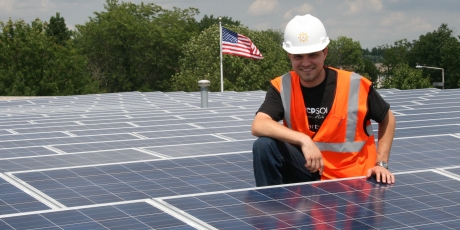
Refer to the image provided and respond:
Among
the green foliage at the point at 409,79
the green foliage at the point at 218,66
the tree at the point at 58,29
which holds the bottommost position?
the green foliage at the point at 409,79

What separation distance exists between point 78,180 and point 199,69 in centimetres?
7085

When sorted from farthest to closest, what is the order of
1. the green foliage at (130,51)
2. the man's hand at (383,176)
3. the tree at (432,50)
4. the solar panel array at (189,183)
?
1. the tree at (432,50)
2. the green foliage at (130,51)
3. the man's hand at (383,176)
4. the solar panel array at (189,183)

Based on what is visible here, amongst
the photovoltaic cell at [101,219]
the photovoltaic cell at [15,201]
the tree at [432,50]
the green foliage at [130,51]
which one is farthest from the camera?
the tree at [432,50]

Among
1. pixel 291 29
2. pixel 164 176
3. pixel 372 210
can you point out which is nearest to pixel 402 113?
pixel 164 176

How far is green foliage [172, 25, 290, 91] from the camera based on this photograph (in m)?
76.9

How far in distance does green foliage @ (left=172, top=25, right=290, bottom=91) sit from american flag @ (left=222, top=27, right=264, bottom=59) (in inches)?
1507

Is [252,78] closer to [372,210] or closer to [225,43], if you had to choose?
[225,43]

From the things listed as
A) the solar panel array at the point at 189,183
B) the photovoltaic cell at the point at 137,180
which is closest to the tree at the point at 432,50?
the solar panel array at the point at 189,183

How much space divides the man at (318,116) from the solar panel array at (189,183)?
18.7 inches

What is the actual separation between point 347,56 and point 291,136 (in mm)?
126406

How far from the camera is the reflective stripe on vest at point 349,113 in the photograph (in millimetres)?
6406

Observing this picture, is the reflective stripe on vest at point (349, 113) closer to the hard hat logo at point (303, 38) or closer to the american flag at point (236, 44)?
the hard hat logo at point (303, 38)

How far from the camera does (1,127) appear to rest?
17.0 metres

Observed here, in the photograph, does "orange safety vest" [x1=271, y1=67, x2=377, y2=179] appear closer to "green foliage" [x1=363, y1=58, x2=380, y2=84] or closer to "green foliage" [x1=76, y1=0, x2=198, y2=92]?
"green foliage" [x1=76, y1=0, x2=198, y2=92]
